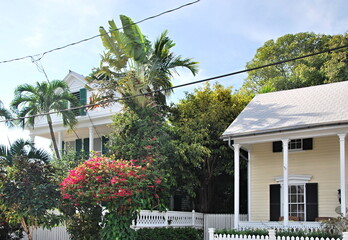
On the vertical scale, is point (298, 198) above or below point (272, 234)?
above

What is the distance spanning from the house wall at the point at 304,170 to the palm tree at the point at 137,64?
5.09m

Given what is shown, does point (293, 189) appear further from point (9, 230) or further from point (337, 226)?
point (9, 230)

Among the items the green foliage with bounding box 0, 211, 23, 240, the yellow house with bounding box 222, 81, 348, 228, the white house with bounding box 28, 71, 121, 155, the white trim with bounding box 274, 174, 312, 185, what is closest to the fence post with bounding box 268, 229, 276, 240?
the yellow house with bounding box 222, 81, 348, 228

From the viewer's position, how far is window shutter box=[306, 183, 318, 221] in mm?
17281

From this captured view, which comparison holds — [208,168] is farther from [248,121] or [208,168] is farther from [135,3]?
[135,3]

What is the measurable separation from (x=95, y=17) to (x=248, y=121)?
7806 mm

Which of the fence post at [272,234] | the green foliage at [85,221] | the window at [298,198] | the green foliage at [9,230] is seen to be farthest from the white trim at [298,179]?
the green foliage at [9,230]

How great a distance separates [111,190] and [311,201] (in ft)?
25.3

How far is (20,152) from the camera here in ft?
51.2

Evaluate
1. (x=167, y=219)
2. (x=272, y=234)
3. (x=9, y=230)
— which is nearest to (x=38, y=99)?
(x=9, y=230)

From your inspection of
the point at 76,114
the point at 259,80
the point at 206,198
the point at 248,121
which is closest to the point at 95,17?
the point at 248,121

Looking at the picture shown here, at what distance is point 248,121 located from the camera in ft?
58.5

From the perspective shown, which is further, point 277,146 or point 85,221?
point 277,146

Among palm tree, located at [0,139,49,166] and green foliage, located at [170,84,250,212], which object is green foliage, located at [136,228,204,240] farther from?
palm tree, located at [0,139,49,166]
